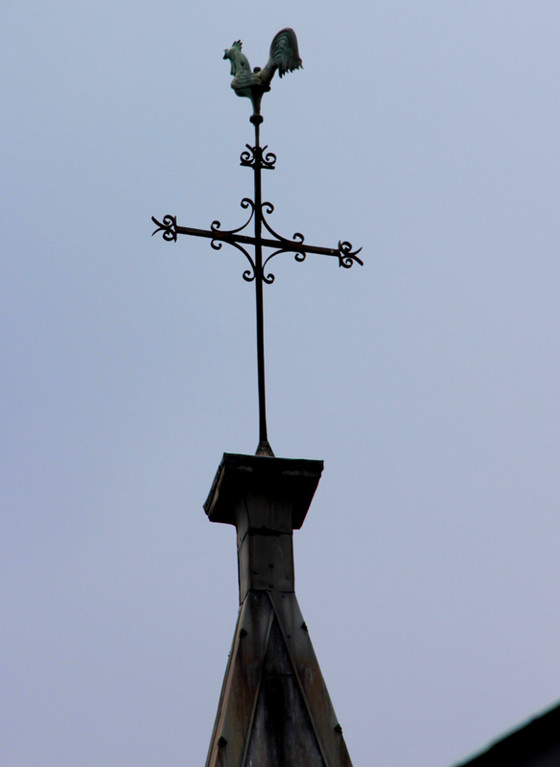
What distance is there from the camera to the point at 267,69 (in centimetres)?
796

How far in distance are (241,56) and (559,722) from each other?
191 inches

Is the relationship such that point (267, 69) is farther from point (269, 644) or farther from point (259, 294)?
point (269, 644)

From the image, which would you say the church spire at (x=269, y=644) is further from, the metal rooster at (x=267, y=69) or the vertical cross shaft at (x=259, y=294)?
the metal rooster at (x=267, y=69)

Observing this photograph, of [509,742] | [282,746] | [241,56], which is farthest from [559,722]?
[241,56]

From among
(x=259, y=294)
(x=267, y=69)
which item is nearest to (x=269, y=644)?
(x=259, y=294)

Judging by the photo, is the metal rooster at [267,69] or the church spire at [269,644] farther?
the metal rooster at [267,69]

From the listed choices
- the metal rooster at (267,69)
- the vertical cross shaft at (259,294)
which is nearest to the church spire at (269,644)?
the vertical cross shaft at (259,294)

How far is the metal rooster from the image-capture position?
7.93 meters

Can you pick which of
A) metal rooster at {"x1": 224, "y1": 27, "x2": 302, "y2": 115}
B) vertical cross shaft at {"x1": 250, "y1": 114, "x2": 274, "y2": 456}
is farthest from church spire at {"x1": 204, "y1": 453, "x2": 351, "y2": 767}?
metal rooster at {"x1": 224, "y1": 27, "x2": 302, "y2": 115}

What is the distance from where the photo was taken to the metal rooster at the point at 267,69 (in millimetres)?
7926

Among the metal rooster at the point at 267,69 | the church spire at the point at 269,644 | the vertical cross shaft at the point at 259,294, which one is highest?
the metal rooster at the point at 267,69

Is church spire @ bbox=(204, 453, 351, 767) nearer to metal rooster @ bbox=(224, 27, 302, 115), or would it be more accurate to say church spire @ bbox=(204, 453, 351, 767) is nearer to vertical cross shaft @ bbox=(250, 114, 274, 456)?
A: vertical cross shaft @ bbox=(250, 114, 274, 456)

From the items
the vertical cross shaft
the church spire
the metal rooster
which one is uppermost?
the metal rooster

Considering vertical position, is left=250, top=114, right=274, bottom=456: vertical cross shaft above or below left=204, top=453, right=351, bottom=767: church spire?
above
